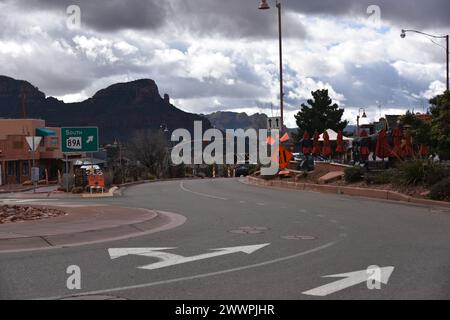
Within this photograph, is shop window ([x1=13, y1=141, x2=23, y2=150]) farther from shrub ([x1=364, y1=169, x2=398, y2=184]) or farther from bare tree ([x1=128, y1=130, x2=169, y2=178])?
shrub ([x1=364, y1=169, x2=398, y2=184])

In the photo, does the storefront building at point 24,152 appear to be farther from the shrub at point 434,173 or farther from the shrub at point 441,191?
the shrub at point 441,191

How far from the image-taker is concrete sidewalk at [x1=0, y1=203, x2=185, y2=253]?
1252 centimetres

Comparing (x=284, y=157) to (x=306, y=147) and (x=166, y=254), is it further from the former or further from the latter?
(x=166, y=254)

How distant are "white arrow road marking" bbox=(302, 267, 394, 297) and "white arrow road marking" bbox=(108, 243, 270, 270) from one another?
2531 mm

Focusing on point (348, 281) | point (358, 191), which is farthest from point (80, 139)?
point (348, 281)

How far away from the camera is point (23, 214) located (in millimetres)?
16531

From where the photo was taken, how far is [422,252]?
448 inches

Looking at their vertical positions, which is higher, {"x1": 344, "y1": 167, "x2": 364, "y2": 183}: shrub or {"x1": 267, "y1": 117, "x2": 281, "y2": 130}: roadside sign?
{"x1": 267, "y1": 117, "x2": 281, "y2": 130}: roadside sign

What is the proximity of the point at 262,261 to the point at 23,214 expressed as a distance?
8181mm

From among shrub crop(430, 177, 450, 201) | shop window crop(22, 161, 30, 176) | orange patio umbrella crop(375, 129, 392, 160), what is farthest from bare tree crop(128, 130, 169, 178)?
shrub crop(430, 177, 450, 201)

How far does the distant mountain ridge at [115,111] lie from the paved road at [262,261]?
332 feet

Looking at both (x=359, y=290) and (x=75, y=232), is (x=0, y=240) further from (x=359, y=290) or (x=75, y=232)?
(x=359, y=290)
